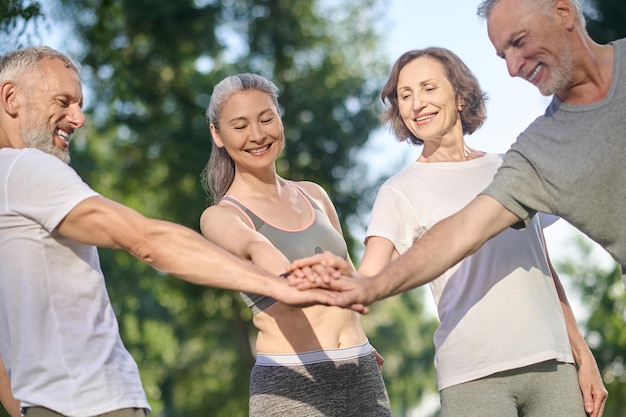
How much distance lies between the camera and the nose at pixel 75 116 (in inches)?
156

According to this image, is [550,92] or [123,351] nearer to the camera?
[123,351]

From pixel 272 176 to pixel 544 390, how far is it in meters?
1.67

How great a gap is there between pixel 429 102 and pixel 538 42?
0.63 meters

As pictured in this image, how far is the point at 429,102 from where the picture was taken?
4523mm

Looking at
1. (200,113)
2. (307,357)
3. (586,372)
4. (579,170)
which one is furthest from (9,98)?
(200,113)

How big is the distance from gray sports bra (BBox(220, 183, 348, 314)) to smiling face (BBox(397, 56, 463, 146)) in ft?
2.08

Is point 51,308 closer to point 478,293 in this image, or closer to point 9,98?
point 9,98

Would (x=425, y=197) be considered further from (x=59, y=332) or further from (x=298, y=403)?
(x=59, y=332)

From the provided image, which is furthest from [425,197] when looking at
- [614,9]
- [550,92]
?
[614,9]

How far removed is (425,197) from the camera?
4.30 m

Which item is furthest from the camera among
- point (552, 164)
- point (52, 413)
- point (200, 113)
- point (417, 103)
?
point (200, 113)

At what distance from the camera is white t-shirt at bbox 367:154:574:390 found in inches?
161

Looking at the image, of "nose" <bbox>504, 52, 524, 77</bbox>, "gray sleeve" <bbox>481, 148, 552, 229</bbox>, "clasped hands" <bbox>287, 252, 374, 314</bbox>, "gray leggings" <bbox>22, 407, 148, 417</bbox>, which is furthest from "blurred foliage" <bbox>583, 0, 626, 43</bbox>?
"gray leggings" <bbox>22, 407, 148, 417</bbox>

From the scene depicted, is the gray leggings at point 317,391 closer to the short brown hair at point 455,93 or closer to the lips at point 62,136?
the short brown hair at point 455,93
